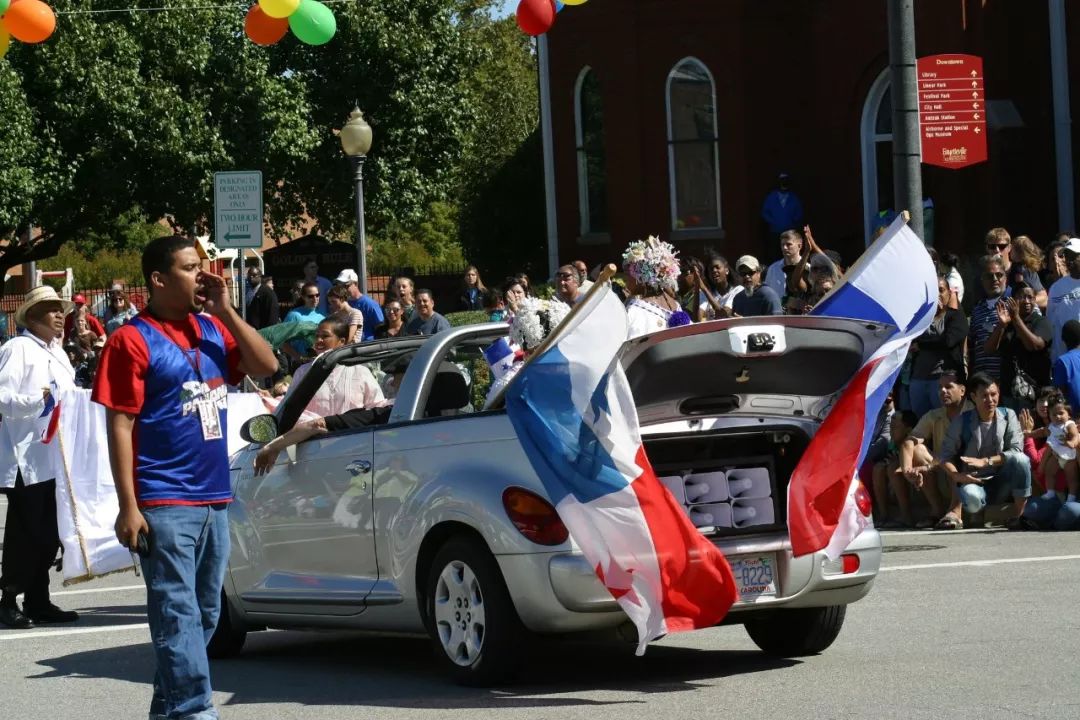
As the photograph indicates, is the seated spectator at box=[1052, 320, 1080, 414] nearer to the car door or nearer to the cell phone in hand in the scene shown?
the car door

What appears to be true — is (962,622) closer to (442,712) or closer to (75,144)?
(442,712)

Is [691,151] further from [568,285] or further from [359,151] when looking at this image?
[568,285]

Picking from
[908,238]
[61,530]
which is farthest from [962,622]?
[61,530]

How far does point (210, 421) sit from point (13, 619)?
517 cm

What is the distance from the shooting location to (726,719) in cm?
754

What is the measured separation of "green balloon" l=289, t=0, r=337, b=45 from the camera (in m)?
16.6

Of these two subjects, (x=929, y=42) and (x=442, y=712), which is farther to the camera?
(x=929, y=42)

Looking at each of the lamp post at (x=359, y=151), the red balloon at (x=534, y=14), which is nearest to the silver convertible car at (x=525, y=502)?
the red balloon at (x=534, y=14)

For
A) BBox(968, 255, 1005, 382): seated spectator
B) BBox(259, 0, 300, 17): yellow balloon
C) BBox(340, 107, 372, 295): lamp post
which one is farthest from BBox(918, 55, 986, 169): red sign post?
BBox(340, 107, 372, 295): lamp post

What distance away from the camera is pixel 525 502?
8.13 m

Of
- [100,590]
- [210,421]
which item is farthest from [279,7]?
[210,421]

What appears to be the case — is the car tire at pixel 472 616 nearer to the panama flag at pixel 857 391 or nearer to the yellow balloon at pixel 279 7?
the panama flag at pixel 857 391

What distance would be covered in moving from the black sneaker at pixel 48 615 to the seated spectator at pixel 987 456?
24.3 ft

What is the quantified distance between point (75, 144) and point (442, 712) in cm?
3332
